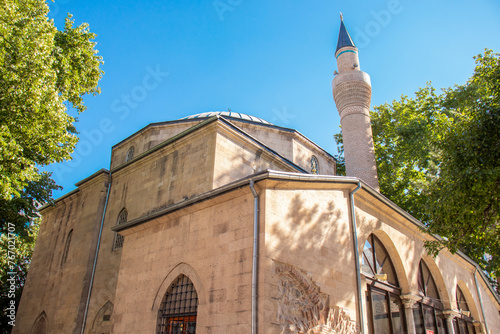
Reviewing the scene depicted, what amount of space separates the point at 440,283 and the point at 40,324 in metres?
13.4

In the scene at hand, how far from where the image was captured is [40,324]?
13070mm

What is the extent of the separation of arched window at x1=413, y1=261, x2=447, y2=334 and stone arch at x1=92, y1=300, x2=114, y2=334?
832 centimetres

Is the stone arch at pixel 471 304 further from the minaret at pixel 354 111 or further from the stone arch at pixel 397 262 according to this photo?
the stone arch at pixel 397 262

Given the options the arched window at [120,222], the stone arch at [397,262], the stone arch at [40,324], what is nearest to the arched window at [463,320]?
the stone arch at [397,262]

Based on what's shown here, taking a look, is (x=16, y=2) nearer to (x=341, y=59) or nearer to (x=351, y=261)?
(x=351, y=261)

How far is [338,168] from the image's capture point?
69.7 feet

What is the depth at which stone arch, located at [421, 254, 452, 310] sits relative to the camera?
10.4m

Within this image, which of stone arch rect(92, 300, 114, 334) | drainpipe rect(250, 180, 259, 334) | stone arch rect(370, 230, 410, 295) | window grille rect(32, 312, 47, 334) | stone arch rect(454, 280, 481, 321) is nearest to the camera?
drainpipe rect(250, 180, 259, 334)

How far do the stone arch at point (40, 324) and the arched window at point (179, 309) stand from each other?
8413 mm

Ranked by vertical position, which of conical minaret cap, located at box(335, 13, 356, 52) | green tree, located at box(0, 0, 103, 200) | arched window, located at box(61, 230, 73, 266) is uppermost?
conical minaret cap, located at box(335, 13, 356, 52)

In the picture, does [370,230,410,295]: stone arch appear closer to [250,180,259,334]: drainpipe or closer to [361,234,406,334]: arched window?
[361,234,406,334]: arched window

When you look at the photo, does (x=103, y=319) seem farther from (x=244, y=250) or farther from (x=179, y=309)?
(x=244, y=250)

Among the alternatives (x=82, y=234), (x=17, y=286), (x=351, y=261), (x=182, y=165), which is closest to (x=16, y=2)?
(x=182, y=165)

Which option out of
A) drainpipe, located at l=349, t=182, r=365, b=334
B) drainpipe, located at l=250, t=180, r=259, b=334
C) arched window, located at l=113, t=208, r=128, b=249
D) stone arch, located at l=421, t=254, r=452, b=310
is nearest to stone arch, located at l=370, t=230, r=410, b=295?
drainpipe, located at l=349, t=182, r=365, b=334
